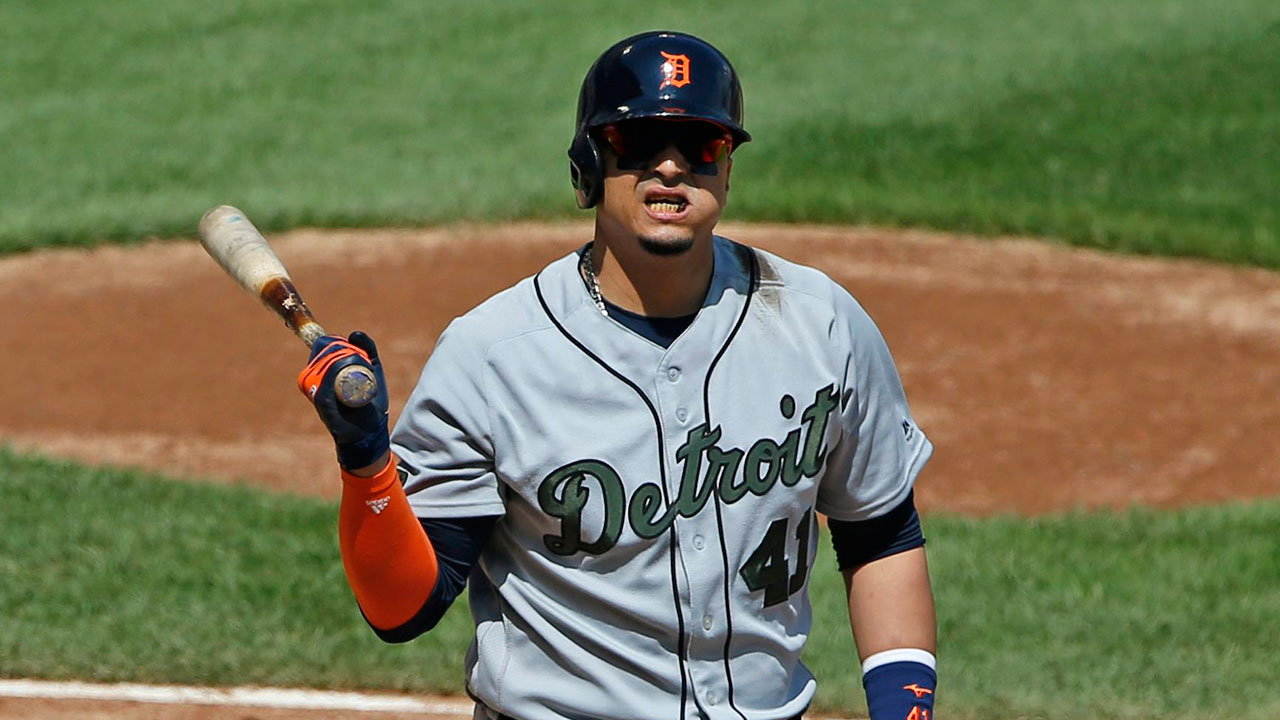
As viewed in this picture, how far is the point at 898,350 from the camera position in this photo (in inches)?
329

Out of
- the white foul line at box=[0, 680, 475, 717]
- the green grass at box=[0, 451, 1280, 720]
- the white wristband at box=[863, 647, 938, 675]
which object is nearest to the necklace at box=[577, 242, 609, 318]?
the white wristband at box=[863, 647, 938, 675]

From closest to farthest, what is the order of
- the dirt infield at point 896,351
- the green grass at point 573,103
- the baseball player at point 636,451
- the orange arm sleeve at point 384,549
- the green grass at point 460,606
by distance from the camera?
the orange arm sleeve at point 384,549 → the baseball player at point 636,451 → the green grass at point 460,606 → the dirt infield at point 896,351 → the green grass at point 573,103

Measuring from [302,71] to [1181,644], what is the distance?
9791 millimetres

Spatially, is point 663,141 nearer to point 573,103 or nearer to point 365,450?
point 365,450

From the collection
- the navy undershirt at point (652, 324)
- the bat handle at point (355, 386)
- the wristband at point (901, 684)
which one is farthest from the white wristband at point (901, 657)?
the bat handle at point (355, 386)

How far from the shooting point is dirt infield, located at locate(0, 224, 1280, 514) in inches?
284

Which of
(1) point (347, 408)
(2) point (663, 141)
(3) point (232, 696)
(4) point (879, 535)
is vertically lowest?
(3) point (232, 696)

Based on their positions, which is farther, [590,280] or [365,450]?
[590,280]

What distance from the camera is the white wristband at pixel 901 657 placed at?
2.94m

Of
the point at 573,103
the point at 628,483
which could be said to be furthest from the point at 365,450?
the point at 573,103

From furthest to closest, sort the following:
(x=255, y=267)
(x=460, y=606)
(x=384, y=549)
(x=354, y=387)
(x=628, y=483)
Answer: (x=460, y=606) → (x=255, y=267) → (x=628, y=483) → (x=384, y=549) → (x=354, y=387)

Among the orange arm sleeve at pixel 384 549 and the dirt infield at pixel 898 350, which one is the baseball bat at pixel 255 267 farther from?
the dirt infield at pixel 898 350

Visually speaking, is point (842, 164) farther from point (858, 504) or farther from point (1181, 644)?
point (858, 504)

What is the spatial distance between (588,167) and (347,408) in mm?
570
